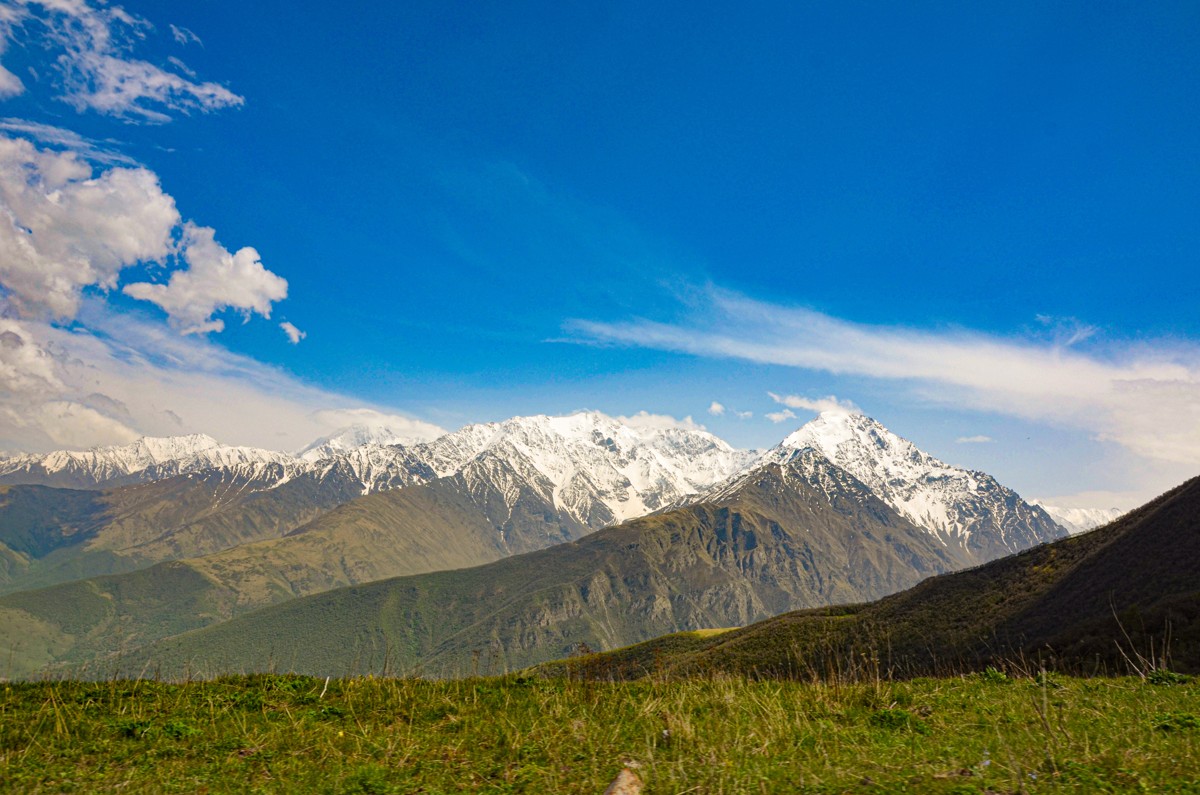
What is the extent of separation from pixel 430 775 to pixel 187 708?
6.02 m

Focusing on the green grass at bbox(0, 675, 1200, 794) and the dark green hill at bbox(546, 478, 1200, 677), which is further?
the dark green hill at bbox(546, 478, 1200, 677)

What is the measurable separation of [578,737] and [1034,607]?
80.7m

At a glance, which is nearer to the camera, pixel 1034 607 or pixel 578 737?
pixel 578 737

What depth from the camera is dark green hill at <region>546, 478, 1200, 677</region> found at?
1885 inches

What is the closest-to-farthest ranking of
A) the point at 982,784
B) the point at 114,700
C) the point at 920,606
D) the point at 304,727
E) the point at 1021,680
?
the point at 982,784
the point at 304,727
the point at 114,700
the point at 1021,680
the point at 920,606

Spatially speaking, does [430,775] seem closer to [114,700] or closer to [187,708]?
[187,708]

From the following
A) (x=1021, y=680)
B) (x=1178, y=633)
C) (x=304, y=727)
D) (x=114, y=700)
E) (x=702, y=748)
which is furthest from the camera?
(x=1178, y=633)

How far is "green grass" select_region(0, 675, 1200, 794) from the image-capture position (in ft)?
26.9

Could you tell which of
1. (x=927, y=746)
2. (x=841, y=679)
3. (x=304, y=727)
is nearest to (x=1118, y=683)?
(x=841, y=679)

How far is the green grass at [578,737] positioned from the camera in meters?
8.21

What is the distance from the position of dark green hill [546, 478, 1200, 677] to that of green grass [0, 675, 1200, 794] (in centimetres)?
3163

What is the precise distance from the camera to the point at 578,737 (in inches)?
404

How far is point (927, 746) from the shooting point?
9805mm

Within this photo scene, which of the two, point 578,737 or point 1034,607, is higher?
point 578,737
